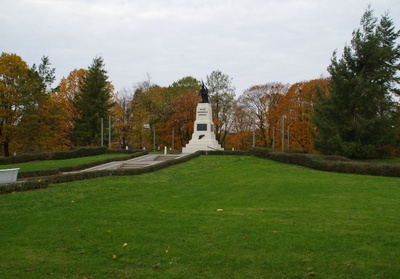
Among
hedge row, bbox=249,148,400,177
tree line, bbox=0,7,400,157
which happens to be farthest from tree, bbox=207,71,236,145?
hedge row, bbox=249,148,400,177

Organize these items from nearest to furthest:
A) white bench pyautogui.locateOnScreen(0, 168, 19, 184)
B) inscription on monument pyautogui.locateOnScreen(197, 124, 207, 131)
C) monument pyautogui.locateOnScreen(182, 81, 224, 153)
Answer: white bench pyautogui.locateOnScreen(0, 168, 19, 184), monument pyautogui.locateOnScreen(182, 81, 224, 153), inscription on monument pyautogui.locateOnScreen(197, 124, 207, 131)

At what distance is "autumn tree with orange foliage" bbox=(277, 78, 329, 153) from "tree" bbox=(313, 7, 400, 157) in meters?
13.7

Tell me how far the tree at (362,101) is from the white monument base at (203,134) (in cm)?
1108

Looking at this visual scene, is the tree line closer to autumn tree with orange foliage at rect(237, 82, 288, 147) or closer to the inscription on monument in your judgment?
autumn tree with orange foliage at rect(237, 82, 288, 147)

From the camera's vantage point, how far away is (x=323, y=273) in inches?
181

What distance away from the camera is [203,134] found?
35.0m

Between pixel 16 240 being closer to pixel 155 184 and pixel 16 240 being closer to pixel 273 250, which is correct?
pixel 273 250

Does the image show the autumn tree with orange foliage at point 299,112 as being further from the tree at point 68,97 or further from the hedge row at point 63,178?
the tree at point 68,97

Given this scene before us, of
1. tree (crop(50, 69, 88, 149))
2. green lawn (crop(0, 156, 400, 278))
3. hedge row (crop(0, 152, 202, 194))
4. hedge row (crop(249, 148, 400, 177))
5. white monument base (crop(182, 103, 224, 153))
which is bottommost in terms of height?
green lawn (crop(0, 156, 400, 278))

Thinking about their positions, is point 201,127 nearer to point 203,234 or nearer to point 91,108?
point 91,108

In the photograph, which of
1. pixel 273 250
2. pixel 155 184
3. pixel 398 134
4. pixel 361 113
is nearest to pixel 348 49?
pixel 361 113

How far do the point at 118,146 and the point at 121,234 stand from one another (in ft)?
157

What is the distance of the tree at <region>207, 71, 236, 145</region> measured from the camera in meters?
49.7

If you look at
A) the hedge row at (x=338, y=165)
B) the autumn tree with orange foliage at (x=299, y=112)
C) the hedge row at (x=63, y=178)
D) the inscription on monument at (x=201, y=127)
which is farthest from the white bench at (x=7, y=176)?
the autumn tree with orange foliage at (x=299, y=112)
